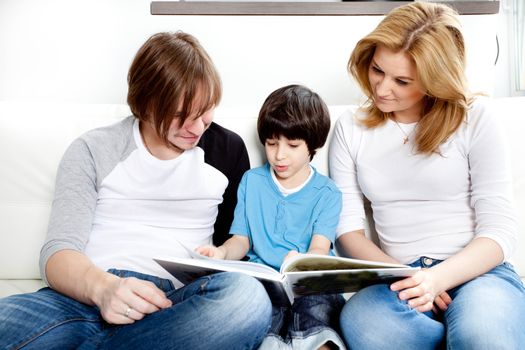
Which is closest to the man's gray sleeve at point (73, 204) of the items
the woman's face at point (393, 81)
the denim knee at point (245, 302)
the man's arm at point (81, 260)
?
the man's arm at point (81, 260)

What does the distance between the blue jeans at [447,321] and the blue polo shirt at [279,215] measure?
0.90 feet

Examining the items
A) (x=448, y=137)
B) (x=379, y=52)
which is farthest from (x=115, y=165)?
(x=448, y=137)

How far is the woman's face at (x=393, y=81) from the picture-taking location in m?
1.29

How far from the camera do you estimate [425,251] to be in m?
1.34

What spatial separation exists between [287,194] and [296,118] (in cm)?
21

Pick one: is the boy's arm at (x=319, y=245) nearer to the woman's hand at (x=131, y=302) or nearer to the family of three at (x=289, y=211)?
the family of three at (x=289, y=211)

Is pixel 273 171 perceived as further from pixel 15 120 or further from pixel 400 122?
pixel 15 120

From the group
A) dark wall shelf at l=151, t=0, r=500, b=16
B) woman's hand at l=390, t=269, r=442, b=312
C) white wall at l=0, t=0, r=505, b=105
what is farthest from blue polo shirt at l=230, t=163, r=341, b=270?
dark wall shelf at l=151, t=0, r=500, b=16

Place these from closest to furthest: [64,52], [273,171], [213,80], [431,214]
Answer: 1. [213,80]
2. [431,214]
3. [273,171]
4. [64,52]

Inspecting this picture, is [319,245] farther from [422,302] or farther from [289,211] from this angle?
[422,302]

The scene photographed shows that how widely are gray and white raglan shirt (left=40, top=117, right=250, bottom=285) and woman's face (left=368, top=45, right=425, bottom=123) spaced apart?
425mm

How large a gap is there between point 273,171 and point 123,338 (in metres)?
0.67

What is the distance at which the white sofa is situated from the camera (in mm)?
1473

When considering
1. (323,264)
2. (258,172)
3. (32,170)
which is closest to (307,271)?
(323,264)
